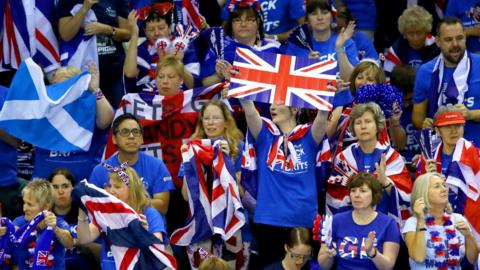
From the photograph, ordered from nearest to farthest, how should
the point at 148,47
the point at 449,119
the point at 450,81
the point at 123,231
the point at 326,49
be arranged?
the point at 123,231, the point at 449,119, the point at 450,81, the point at 326,49, the point at 148,47

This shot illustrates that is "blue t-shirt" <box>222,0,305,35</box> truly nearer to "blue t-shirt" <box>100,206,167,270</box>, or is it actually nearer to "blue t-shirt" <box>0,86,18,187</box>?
"blue t-shirt" <box>0,86,18,187</box>

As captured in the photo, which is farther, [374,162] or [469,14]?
[469,14]

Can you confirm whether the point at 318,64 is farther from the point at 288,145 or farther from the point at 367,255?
the point at 367,255

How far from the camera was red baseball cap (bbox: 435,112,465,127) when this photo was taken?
39.5 ft

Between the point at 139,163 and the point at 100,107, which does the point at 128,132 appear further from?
the point at 100,107

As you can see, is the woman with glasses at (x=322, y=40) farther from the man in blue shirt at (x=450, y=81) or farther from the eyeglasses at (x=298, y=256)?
the eyeglasses at (x=298, y=256)

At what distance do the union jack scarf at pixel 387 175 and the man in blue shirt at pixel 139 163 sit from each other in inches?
56.6

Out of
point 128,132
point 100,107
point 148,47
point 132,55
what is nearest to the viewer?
point 128,132

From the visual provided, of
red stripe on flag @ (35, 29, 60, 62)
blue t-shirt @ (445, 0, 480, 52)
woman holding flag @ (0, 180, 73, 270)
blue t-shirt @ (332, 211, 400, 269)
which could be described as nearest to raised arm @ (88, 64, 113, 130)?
red stripe on flag @ (35, 29, 60, 62)

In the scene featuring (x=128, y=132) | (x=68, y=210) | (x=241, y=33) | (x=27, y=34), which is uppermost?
(x=241, y=33)

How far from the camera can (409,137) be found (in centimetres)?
1349

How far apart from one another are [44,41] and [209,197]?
9.23ft

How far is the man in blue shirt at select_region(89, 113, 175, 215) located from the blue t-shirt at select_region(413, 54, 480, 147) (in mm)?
2573

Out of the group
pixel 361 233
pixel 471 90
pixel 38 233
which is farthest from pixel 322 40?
pixel 38 233
